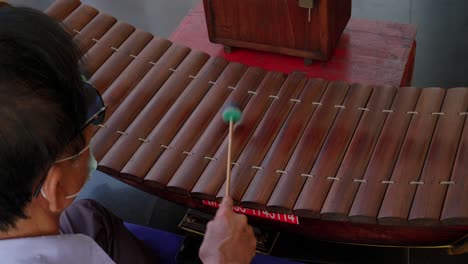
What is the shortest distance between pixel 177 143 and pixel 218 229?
421 millimetres

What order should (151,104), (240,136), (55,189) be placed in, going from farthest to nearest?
(151,104) < (240,136) < (55,189)

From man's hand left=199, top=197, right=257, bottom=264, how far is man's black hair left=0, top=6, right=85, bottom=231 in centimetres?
34

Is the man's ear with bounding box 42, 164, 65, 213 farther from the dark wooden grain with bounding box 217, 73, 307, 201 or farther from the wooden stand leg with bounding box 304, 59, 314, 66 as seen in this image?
the wooden stand leg with bounding box 304, 59, 314, 66

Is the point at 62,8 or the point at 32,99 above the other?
the point at 32,99

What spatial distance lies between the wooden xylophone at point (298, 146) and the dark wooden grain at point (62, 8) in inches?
8.3

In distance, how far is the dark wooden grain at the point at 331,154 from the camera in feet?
3.86

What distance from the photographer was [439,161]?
1199 millimetres

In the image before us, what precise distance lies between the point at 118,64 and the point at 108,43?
0.10 metres

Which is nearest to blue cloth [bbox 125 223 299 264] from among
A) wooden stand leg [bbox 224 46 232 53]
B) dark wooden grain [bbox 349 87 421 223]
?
dark wooden grain [bbox 349 87 421 223]

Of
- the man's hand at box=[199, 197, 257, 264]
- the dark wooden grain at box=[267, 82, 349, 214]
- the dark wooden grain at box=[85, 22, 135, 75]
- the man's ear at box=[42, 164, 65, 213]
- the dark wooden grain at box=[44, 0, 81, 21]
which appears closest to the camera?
the man's ear at box=[42, 164, 65, 213]

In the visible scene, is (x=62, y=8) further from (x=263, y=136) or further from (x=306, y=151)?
(x=306, y=151)

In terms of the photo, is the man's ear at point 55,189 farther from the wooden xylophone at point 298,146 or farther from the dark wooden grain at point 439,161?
the dark wooden grain at point 439,161

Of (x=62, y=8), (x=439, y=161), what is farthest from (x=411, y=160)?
(x=62, y=8)

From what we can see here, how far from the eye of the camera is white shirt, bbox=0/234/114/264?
752 mm
